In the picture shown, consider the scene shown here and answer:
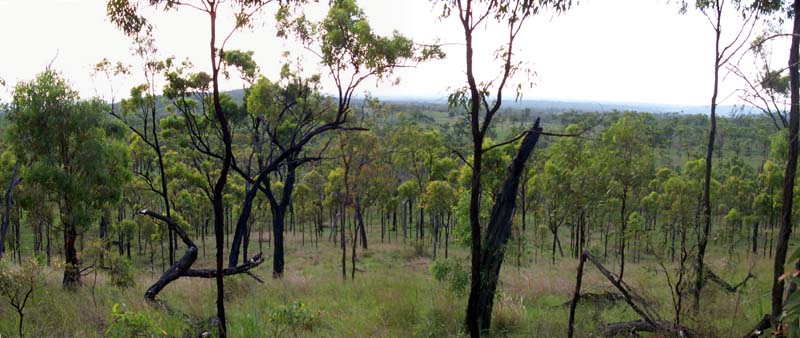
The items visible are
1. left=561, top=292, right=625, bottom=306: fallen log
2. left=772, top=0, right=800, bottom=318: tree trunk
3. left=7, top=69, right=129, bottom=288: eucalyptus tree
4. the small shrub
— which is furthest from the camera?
left=7, top=69, right=129, bottom=288: eucalyptus tree

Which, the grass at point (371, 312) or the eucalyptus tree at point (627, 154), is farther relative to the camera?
the eucalyptus tree at point (627, 154)

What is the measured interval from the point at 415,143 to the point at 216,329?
2442 centimetres

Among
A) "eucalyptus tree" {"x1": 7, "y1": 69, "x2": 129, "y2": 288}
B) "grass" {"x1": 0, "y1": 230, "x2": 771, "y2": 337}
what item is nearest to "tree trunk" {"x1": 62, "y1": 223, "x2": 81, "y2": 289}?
"eucalyptus tree" {"x1": 7, "y1": 69, "x2": 129, "y2": 288}

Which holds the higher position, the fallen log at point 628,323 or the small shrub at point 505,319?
the fallen log at point 628,323

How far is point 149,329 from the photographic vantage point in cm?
500

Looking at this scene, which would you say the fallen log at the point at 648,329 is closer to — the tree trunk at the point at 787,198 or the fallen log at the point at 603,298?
the tree trunk at the point at 787,198

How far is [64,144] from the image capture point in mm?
12633

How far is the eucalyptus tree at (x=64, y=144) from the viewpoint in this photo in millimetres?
12141

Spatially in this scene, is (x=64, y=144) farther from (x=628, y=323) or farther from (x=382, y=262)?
(x=382, y=262)

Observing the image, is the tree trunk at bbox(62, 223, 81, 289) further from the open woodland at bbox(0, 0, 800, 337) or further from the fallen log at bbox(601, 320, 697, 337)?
the fallen log at bbox(601, 320, 697, 337)

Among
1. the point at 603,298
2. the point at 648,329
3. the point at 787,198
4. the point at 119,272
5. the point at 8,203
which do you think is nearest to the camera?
the point at 787,198

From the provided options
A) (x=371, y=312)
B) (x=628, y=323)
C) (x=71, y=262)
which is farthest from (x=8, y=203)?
(x=628, y=323)

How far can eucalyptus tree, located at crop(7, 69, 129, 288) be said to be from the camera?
1214cm

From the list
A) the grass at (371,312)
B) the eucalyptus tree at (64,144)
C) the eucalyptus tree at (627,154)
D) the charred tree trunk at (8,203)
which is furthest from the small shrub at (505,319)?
the charred tree trunk at (8,203)
